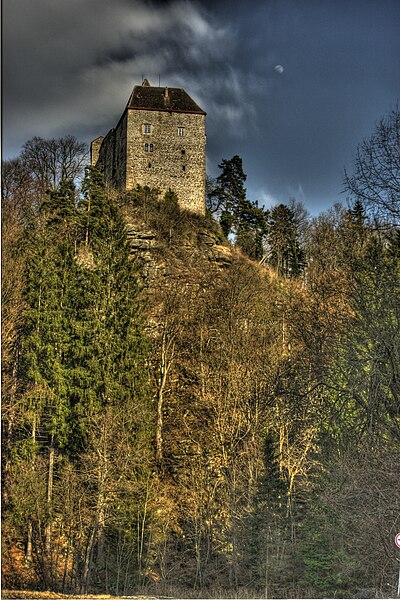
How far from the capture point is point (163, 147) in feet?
69.9

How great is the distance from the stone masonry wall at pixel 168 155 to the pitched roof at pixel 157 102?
18cm

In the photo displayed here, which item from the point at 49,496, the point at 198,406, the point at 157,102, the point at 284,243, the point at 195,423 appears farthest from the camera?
the point at 157,102

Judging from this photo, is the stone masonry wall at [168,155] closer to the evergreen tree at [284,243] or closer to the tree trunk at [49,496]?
the evergreen tree at [284,243]

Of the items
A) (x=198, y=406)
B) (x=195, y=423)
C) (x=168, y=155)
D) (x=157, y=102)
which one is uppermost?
(x=157, y=102)

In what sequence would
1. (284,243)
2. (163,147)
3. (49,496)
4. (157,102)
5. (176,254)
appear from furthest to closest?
1. (157,102)
2. (163,147)
3. (176,254)
4. (284,243)
5. (49,496)

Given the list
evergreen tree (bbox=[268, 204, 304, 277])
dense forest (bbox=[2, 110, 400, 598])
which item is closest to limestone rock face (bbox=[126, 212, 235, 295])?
dense forest (bbox=[2, 110, 400, 598])

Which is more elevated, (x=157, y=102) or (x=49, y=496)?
(x=157, y=102)

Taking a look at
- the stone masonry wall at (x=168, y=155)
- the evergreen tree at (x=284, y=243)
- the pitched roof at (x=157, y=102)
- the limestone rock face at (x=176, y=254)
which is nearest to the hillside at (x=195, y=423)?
the evergreen tree at (x=284, y=243)

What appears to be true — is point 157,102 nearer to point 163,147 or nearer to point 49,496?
point 163,147

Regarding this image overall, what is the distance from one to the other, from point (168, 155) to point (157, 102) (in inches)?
81.7

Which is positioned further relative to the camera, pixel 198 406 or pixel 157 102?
pixel 157 102

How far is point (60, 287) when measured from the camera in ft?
37.6

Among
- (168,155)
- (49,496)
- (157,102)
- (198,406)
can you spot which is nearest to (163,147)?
(168,155)

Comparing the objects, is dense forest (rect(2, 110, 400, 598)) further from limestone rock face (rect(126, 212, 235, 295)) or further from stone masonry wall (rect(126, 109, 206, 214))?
stone masonry wall (rect(126, 109, 206, 214))
